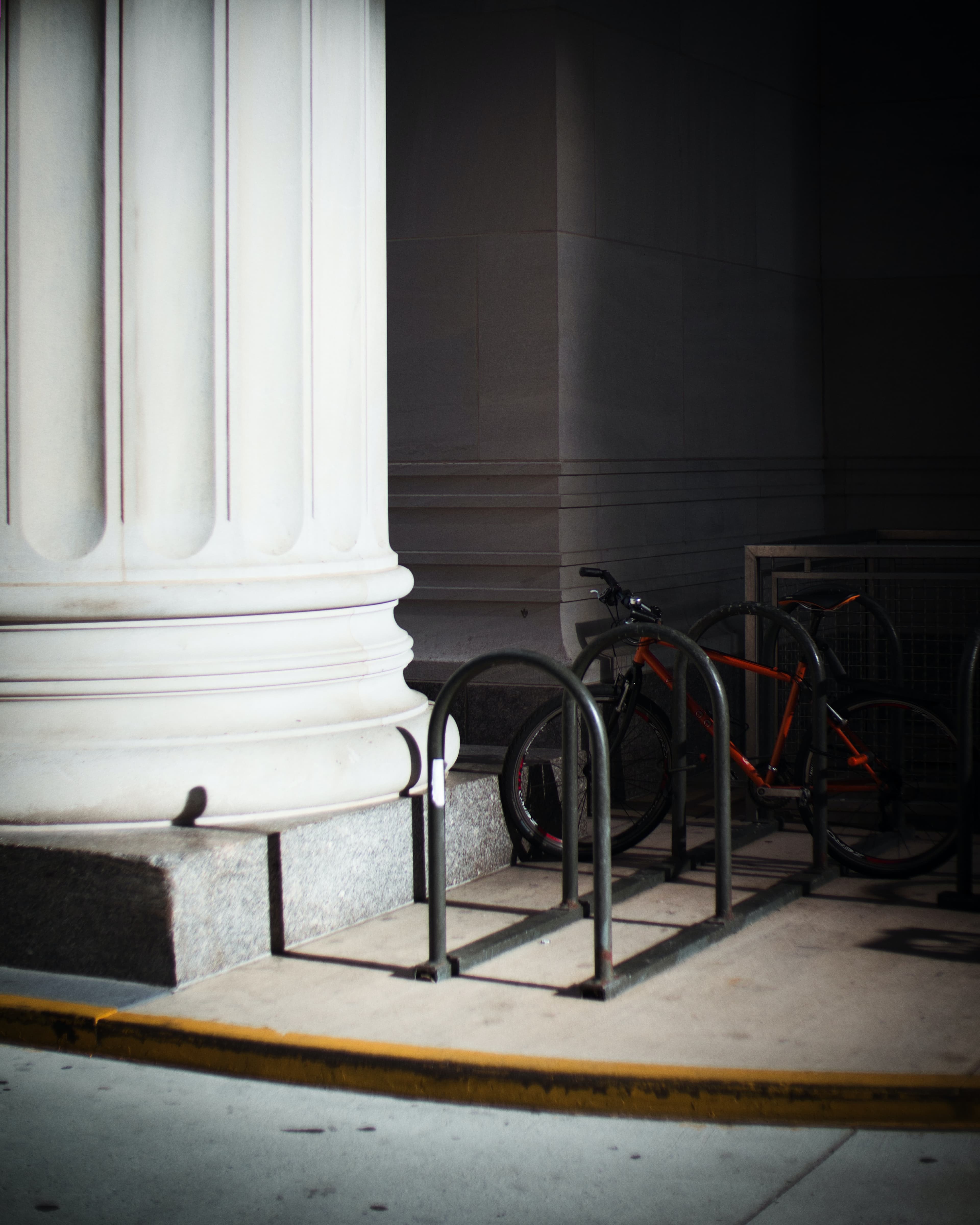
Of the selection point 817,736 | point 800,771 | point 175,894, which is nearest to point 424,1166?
point 175,894

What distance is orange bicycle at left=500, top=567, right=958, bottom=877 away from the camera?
285 inches

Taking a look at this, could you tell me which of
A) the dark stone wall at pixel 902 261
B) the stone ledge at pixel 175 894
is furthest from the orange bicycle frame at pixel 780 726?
the dark stone wall at pixel 902 261

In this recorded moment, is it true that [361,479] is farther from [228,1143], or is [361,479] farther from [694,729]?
[694,729]

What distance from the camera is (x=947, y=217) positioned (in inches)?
500

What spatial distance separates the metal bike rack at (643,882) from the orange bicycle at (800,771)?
0.55 m

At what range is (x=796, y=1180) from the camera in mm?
4309

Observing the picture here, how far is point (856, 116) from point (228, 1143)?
33.9 feet

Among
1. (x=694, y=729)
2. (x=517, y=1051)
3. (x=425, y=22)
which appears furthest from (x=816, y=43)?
(x=517, y=1051)

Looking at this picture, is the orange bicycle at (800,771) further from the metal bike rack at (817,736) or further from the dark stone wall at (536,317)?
the dark stone wall at (536,317)

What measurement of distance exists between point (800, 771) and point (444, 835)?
203cm

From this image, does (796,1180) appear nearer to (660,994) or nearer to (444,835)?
(660,994)

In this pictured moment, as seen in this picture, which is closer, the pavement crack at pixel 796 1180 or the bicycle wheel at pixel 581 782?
the pavement crack at pixel 796 1180

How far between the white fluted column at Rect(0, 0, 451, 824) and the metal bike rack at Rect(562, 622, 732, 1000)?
0.85 metres

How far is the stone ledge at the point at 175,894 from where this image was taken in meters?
5.69
